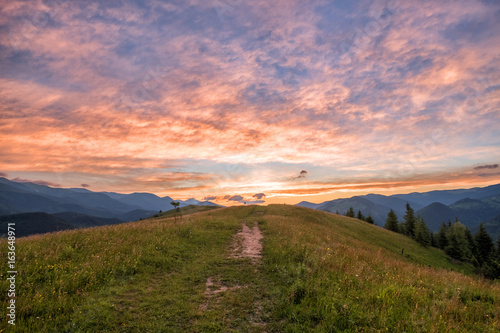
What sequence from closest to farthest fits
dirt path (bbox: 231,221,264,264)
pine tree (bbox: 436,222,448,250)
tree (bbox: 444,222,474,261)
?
dirt path (bbox: 231,221,264,264)
tree (bbox: 444,222,474,261)
pine tree (bbox: 436,222,448,250)

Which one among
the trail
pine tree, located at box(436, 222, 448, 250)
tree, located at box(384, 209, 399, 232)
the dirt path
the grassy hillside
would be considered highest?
the grassy hillside

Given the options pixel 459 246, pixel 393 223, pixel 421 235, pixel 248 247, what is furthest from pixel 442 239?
pixel 248 247

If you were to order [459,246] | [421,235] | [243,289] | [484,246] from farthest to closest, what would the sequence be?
[421,235], [459,246], [484,246], [243,289]

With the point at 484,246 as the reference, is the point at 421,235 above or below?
above

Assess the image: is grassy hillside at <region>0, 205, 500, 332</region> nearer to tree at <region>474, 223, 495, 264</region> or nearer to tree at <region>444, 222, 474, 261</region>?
tree at <region>444, 222, 474, 261</region>

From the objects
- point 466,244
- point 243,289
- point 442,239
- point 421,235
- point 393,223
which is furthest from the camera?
point 393,223

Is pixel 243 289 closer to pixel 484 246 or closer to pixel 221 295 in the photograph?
pixel 221 295

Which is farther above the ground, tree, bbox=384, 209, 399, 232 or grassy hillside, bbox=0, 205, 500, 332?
grassy hillside, bbox=0, 205, 500, 332

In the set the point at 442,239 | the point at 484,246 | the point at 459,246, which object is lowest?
the point at 442,239

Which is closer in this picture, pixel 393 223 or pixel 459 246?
pixel 459 246

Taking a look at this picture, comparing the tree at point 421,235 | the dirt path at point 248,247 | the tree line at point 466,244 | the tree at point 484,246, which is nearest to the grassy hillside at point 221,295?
the dirt path at point 248,247

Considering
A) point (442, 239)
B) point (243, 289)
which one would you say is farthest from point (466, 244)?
point (243, 289)

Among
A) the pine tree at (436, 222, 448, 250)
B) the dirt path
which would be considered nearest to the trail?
the dirt path

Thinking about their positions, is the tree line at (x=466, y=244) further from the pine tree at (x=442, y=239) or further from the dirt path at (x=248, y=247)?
the dirt path at (x=248, y=247)
